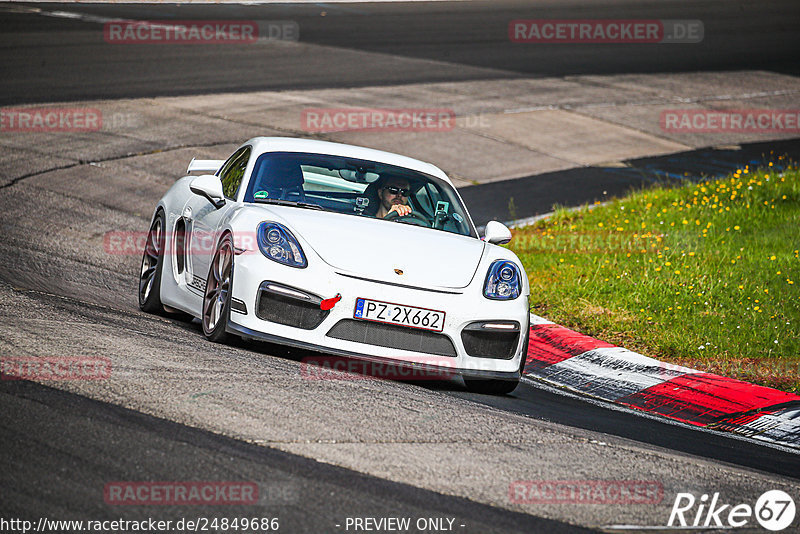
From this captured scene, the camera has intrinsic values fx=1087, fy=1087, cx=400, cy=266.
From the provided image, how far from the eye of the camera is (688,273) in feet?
32.0

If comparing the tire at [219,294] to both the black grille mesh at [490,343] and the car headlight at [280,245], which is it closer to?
the car headlight at [280,245]

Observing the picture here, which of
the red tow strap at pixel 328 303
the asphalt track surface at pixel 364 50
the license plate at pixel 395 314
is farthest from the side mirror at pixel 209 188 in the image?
the asphalt track surface at pixel 364 50

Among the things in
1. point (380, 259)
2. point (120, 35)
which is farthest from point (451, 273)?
point (120, 35)

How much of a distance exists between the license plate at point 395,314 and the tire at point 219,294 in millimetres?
807

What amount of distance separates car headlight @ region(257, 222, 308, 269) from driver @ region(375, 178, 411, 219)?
105 cm

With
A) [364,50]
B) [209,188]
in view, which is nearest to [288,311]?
[209,188]

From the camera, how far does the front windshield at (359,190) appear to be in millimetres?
7285

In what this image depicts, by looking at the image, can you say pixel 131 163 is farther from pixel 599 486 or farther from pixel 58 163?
pixel 599 486

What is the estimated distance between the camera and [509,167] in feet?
50.8

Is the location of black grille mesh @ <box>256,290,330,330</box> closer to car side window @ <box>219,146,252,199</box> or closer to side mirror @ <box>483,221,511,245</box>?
car side window @ <box>219,146,252,199</box>
